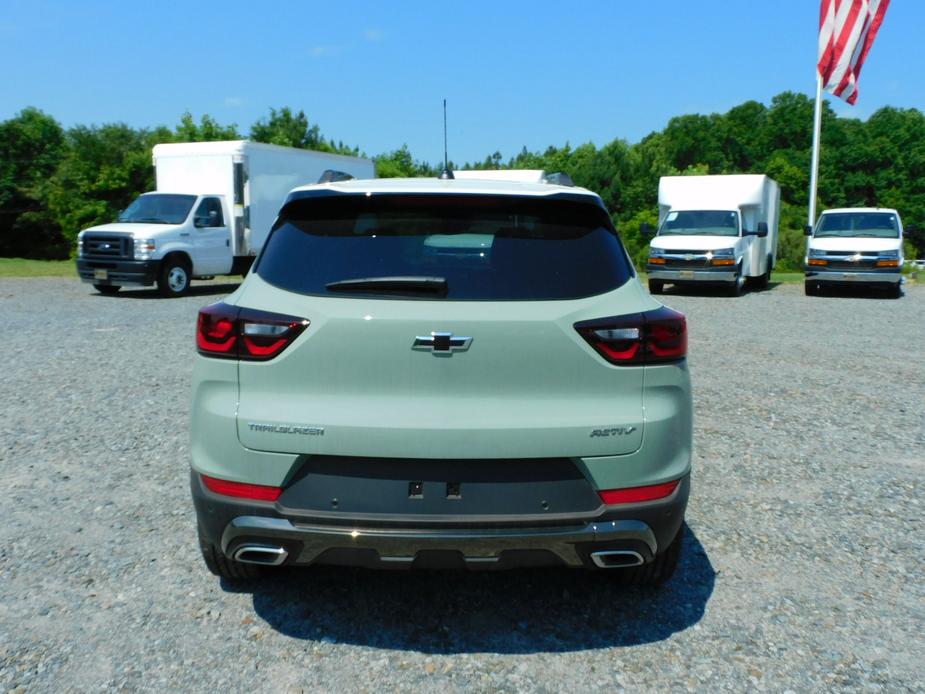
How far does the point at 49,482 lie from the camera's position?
201 inches

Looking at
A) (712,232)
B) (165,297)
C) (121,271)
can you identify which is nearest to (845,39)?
(712,232)

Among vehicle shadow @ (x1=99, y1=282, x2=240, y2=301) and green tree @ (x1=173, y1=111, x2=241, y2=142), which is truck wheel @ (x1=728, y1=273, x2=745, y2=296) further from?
green tree @ (x1=173, y1=111, x2=241, y2=142)

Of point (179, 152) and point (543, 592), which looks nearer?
point (543, 592)

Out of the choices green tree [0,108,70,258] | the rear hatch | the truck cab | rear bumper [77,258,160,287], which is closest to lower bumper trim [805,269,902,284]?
the truck cab

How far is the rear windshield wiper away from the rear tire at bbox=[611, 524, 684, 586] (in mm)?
1433

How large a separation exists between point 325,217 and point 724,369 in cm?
741

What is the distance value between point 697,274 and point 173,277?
11440 millimetres

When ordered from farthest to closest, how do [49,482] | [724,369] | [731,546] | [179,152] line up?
1. [179,152]
2. [724,369]
3. [49,482]
4. [731,546]

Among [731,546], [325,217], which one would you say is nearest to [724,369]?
[731,546]

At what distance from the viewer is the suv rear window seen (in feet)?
9.89

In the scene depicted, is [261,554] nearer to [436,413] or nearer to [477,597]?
[436,413]

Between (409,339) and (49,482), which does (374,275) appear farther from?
(49,482)

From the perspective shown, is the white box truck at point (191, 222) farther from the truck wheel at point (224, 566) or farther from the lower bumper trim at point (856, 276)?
the truck wheel at point (224, 566)

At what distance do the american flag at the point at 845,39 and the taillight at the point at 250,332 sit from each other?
26677 mm
